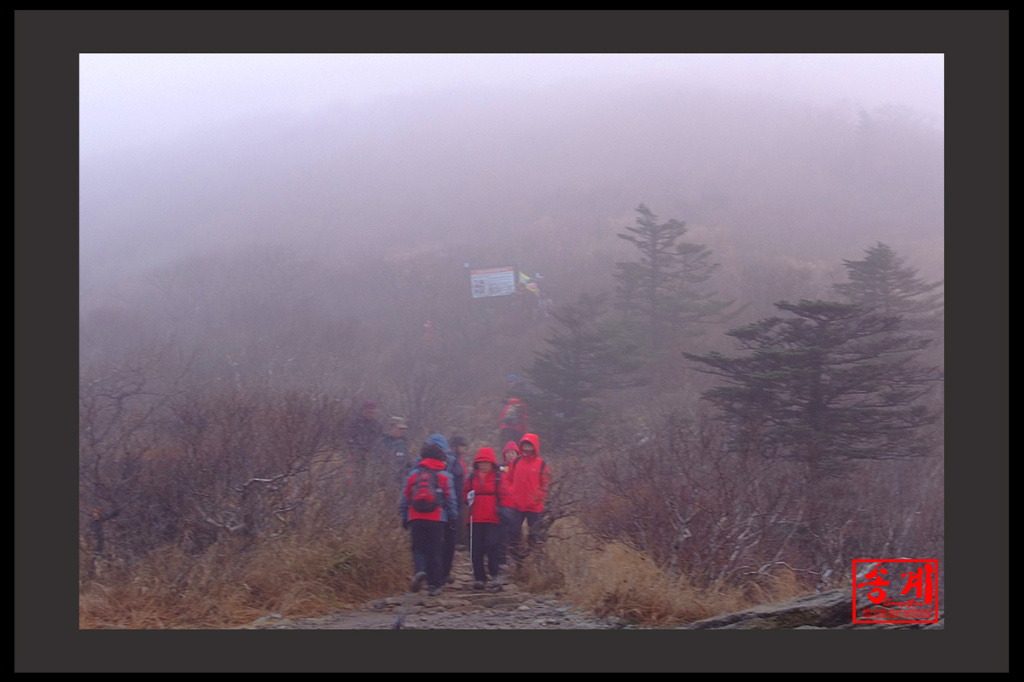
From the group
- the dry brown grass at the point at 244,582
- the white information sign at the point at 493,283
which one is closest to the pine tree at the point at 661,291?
the white information sign at the point at 493,283

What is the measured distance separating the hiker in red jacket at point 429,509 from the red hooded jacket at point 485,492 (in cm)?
28

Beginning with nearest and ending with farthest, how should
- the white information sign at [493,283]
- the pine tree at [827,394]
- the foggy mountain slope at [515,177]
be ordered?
the pine tree at [827,394] < the white information sign at [493,283] < the foggy mountain slope at [515,177]

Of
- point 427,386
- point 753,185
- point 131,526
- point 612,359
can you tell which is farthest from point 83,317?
point 753,185

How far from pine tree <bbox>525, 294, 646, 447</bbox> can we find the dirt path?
23.2 feet

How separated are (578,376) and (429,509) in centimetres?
834

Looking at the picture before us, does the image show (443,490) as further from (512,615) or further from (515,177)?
(515,177)

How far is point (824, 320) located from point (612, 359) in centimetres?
632

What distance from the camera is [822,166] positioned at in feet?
131

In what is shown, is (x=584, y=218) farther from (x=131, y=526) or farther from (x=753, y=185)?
(x=131, y=526)

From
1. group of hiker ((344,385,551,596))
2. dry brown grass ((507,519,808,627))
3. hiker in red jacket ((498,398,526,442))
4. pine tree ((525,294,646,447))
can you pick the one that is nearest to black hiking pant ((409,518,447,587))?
group of hiker ((344,385,551,596))

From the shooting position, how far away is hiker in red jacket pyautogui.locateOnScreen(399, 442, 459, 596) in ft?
21.9

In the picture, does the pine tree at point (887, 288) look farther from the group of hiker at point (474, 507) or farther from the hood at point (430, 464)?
the hood at point (430, 464)

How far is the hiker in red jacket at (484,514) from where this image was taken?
715 cm

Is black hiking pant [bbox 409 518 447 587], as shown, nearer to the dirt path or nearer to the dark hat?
the dirt path
